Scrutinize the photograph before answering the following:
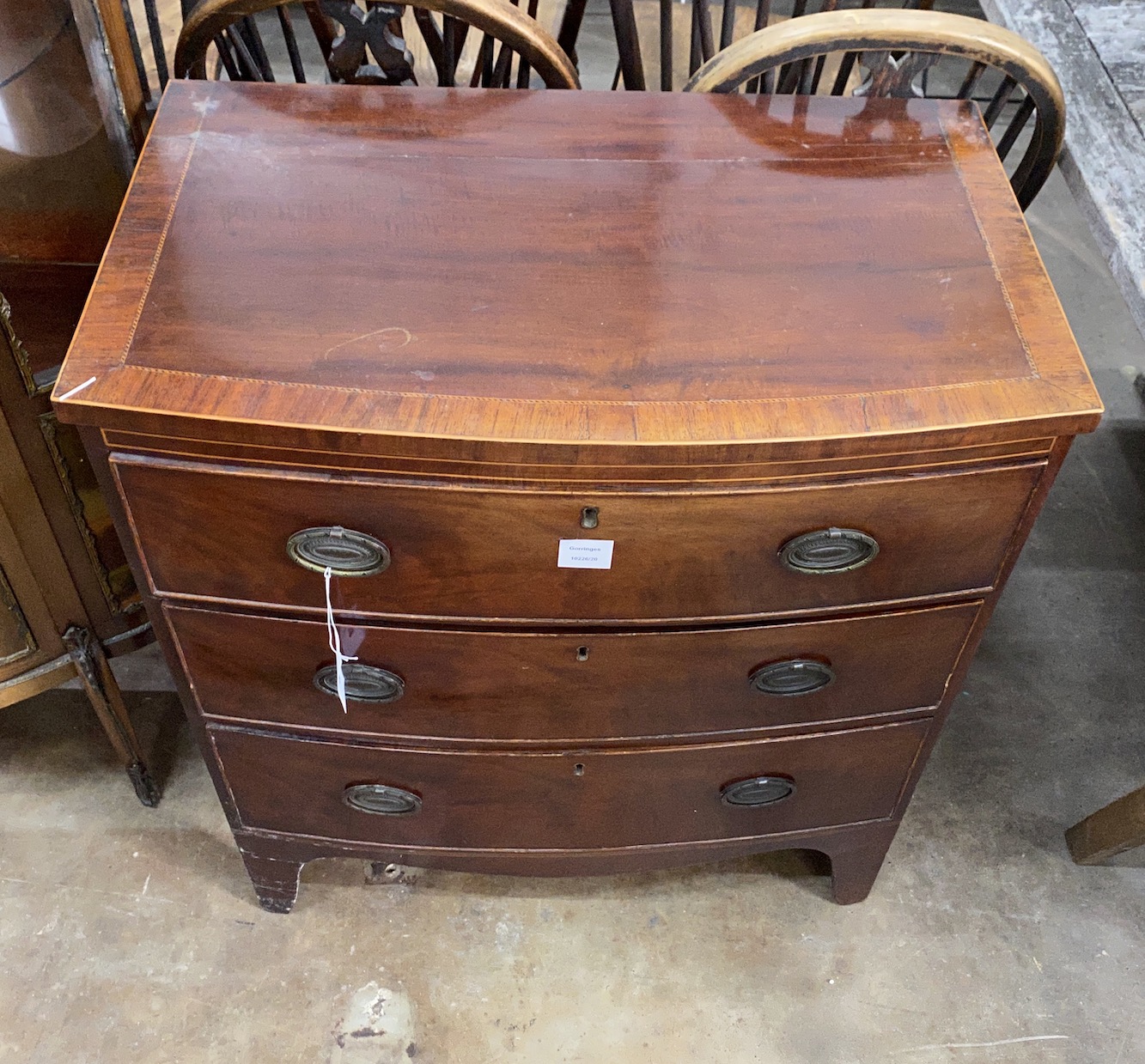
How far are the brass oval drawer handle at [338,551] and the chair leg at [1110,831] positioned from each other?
1.04m

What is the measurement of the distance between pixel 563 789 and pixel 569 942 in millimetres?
354

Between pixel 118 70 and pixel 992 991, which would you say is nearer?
pixel 118 70

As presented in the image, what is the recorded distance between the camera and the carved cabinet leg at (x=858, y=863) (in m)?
1.29

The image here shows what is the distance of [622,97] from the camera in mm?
1017

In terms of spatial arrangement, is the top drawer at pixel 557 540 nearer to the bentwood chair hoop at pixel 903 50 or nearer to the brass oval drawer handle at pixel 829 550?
the brass oval drawer handle at pixel 829 550

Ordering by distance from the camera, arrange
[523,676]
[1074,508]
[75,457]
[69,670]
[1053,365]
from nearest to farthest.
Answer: [1053,365] → [523,676] → [75,457] → [69,670] → [1074,508]

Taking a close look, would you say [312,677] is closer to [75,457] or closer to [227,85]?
Answer: [75,457]

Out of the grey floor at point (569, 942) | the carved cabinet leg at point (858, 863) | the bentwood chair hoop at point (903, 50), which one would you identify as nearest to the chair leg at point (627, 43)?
the bentwood chair hoop at point (903, 50)

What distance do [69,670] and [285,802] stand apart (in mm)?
320

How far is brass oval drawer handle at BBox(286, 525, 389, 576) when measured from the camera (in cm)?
83

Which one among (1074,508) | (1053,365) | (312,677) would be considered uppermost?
(1053,365)

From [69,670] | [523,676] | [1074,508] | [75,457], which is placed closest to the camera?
[523,676]

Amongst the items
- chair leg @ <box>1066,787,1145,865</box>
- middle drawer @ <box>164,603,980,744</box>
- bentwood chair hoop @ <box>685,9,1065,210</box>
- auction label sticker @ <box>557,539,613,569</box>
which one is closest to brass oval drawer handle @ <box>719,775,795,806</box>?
middle drawer @ <box>164,603,980,744</box>

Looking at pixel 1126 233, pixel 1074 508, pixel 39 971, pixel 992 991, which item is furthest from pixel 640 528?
pixel 1074 508
